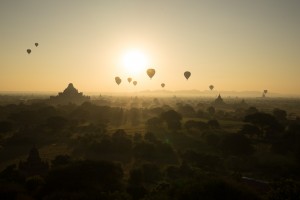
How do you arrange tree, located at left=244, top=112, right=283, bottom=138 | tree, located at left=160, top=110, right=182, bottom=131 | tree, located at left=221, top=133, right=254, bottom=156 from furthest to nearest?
1. tree, located at left=160, top=110, right=182, bottom=131
2. tree, located at left=244, top=112, right=283, bottom=138
3. tree, located at left=221, top=133, right=254, bottom=156

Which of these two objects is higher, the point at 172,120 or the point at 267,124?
the point at 267,124

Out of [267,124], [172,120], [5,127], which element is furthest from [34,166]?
[267,124]

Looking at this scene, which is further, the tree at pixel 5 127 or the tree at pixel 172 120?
the tree at pixel 172 120

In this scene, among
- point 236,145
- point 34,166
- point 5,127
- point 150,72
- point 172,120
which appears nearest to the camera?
point 34,166

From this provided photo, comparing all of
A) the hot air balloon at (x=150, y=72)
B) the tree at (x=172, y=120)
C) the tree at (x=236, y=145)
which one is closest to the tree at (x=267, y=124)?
the tree at (x=172, y=120)

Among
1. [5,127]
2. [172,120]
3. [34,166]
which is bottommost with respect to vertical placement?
[34,166]

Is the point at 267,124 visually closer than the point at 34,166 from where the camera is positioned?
No

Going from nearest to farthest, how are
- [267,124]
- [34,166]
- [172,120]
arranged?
[34,166] < [267,124] < [172,120]

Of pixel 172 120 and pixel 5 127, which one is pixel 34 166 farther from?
pixel 172 120

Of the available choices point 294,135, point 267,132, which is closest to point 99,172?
point 294,135

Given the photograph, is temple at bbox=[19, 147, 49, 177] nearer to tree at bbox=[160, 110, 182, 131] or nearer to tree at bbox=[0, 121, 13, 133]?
tree at bbox=[0, 121, 13, 133]

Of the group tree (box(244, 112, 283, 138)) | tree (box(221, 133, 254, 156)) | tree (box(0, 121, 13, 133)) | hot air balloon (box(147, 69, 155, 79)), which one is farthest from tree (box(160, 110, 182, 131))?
tree (box(0, 121, 13, 133))

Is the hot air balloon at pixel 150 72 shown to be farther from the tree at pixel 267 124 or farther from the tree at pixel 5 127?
the tree at pixel 5 127
